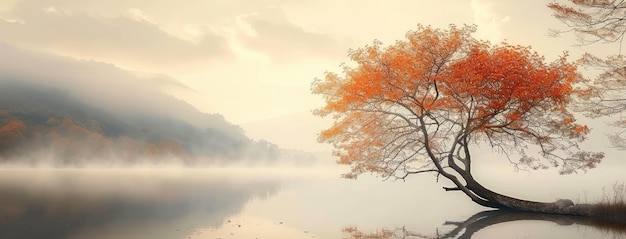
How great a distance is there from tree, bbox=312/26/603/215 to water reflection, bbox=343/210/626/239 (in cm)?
239

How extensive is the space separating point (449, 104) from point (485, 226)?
28.2ft

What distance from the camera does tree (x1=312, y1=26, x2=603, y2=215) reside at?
2755 cm

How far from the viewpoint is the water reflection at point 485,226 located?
1994 centimetres

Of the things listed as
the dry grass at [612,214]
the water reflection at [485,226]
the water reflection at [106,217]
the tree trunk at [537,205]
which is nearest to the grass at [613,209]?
the dry grass at [612,214]

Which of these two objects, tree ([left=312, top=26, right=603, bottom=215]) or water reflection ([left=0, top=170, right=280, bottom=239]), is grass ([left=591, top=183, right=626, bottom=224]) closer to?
tree ([left=312, top=26, right=603, bottom=215])

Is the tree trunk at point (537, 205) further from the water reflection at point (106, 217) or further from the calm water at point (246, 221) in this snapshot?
the water reflection at point (106, 217)

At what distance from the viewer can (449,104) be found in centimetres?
2953

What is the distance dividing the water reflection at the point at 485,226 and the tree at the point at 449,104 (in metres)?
2.39

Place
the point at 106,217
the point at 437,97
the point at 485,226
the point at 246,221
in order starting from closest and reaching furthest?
the point at 485,226
the point at 106,217
the point at 246,221
the point at 437,97

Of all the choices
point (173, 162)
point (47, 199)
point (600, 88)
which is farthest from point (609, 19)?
point (173, 162)

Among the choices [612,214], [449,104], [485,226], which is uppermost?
[449,104]

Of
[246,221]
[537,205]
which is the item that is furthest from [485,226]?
[246,221]

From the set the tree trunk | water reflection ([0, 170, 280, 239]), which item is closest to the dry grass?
the tree trunk

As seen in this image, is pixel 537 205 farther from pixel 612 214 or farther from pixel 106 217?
pixel 106 217
